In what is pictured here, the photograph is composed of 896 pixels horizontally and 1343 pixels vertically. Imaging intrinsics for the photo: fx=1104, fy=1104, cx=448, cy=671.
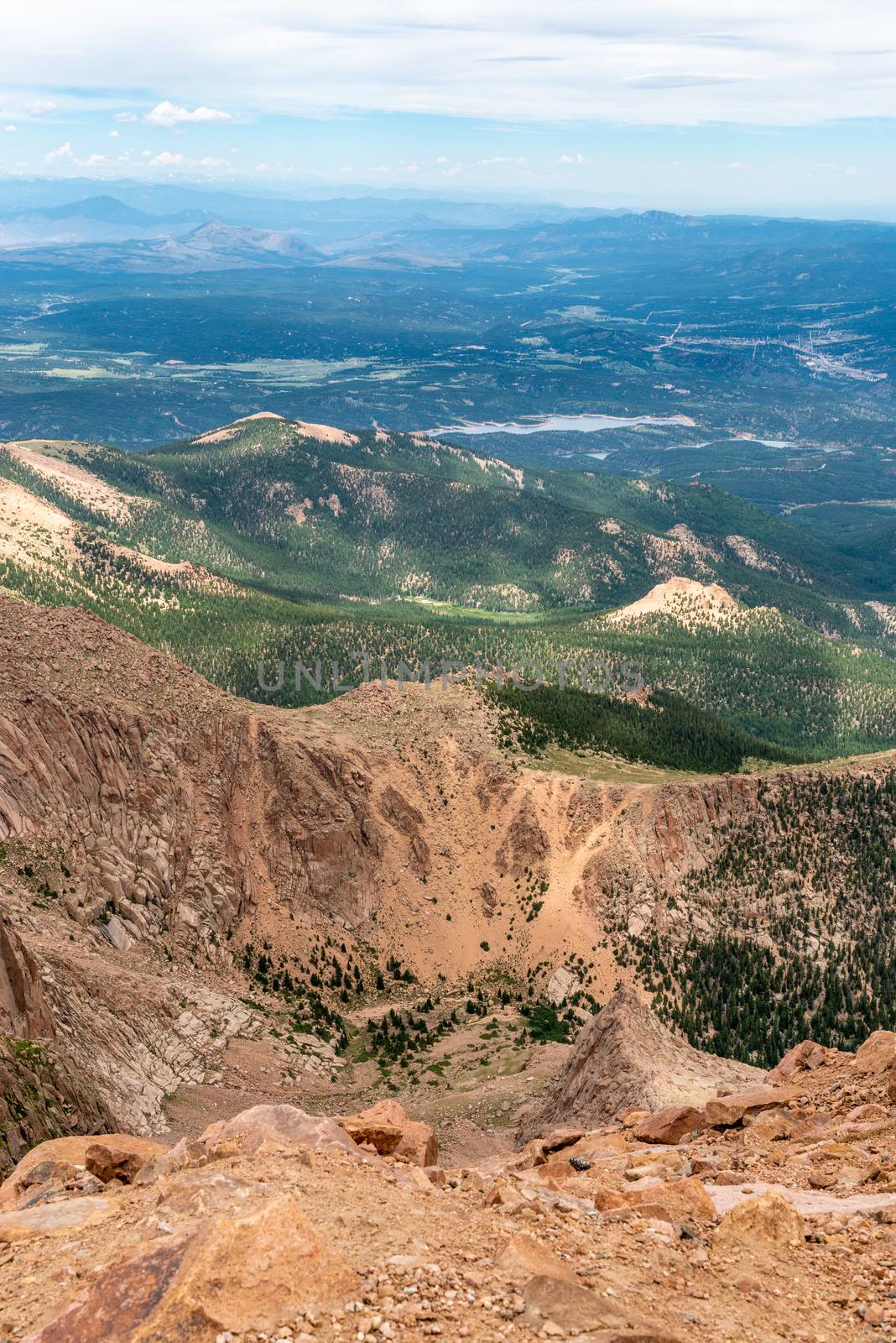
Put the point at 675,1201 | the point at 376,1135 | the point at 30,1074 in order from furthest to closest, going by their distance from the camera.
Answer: the point at 30,1074 < the point at 376,1135 < the point at 675,1201

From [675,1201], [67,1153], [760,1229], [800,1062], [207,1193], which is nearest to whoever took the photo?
[760,1229]

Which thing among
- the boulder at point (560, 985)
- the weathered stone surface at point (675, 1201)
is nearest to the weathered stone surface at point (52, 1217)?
the weathered stone surface at point (675, 1201)

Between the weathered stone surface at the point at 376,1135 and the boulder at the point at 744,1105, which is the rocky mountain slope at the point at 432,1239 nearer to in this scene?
the weathered stone surface at the point at 376,1135

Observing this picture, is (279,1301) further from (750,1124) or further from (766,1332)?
(750,1124)

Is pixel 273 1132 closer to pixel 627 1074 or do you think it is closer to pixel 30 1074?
pixel 30 1074

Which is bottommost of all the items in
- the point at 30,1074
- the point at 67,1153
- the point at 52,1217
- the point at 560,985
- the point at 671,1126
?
the point at 560,985

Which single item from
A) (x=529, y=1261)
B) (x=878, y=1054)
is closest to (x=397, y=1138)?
(x=529, y=1261)

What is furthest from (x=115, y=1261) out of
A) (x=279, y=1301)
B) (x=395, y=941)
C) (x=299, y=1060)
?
(x=395, y=941)
